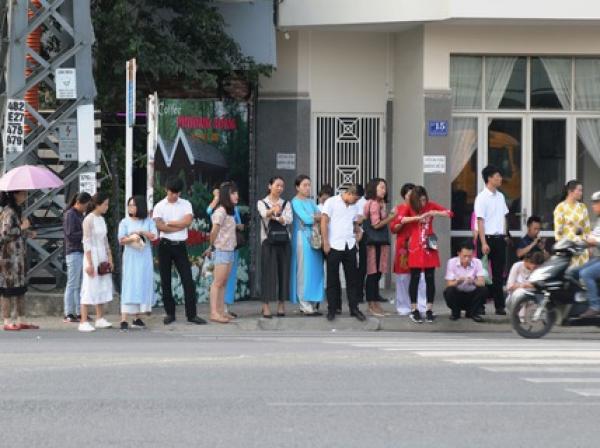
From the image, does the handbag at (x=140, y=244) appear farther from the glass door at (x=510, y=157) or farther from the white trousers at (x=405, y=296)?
the glass door at (x=510, y=157)

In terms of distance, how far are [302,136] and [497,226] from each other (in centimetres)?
436

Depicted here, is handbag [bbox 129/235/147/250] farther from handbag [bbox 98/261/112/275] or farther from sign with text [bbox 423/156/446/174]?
sign with text [bbox 423/156/446/174]

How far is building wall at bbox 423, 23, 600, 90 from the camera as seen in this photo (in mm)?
22641

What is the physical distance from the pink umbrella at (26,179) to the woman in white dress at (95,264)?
686mm

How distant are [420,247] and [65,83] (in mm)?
5276

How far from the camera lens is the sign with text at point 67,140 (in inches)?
804

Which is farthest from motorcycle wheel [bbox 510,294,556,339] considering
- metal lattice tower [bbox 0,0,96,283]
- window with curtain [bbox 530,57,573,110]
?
window with curtain [bbox 530,57,573,110]

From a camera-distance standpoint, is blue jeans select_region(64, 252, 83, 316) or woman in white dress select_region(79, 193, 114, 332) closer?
woman in white dress select_region(79, 193, 114, 332)

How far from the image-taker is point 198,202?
22094mm

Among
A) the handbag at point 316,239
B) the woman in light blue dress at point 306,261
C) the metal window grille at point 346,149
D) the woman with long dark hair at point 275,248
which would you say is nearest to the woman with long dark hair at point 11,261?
the woman with long dark hair at point 275,248

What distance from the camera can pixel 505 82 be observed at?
75.8 ft

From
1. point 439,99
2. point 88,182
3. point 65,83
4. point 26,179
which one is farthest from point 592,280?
point 65,83

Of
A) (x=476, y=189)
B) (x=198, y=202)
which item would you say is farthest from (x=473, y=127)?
(x=198, y=202)

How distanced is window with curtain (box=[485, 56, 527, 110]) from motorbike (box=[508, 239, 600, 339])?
6387 millimetres
